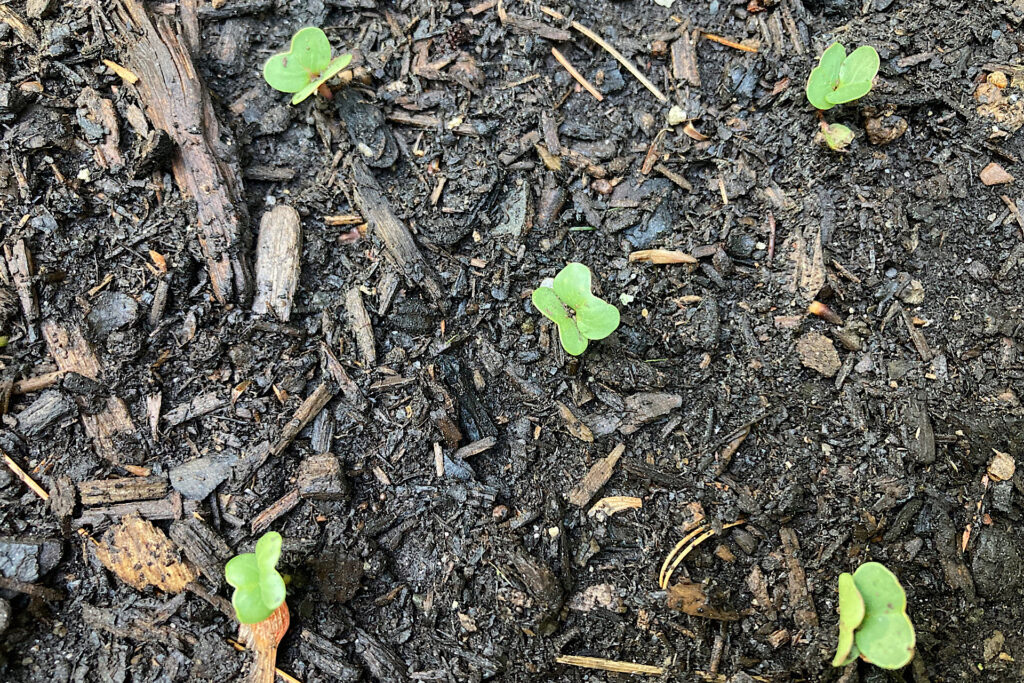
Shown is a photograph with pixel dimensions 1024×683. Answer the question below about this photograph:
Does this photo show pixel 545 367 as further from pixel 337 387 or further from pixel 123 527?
pixel 123 527

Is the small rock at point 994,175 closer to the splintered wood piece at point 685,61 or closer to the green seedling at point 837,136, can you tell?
the green seedling at point 837,136

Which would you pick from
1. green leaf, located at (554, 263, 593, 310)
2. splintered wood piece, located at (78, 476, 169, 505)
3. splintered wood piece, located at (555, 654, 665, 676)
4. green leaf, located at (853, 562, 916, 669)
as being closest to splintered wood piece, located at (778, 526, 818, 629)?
green leaf, located at (853, 562, 916, 669)

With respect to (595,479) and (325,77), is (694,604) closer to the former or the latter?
(595,479)

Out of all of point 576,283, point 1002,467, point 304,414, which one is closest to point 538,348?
Result: point 576,283

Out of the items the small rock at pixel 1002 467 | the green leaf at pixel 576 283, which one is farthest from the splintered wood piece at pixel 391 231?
the small rock at pixel 1002 467

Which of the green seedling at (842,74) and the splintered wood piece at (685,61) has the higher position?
the splintered wood piece at (685,61)
